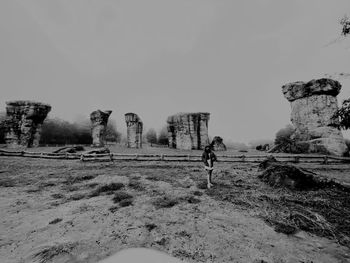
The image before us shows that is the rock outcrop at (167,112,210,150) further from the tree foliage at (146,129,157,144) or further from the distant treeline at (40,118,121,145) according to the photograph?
the distant treeline at (40,118,121,145)

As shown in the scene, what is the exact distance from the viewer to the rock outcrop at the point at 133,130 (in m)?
29.5

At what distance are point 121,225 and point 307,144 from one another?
967 inches

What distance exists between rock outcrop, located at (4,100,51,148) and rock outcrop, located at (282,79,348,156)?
34.6 meters

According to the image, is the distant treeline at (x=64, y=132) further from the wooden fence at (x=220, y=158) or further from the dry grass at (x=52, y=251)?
the dry grass at (x=52, y=251)

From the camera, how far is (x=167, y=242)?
4.09 metres

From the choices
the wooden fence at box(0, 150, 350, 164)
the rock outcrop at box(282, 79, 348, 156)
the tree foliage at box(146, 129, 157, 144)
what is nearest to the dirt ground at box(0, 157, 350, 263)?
the wooden fence at box(0, 150, 350, 164)

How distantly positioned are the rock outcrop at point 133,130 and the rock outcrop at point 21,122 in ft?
40.2

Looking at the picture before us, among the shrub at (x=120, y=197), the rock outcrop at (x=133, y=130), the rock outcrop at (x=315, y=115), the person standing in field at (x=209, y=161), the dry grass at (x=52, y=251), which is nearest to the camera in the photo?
the dry grass at (x=52, y=251)

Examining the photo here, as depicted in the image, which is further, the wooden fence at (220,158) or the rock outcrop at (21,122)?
the rock outcrop at (21,122)

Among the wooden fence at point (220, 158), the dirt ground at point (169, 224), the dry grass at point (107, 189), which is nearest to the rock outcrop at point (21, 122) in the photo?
the wooden fence at point (220, 158)

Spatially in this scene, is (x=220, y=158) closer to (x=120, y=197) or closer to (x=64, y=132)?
(x=120, y=197)

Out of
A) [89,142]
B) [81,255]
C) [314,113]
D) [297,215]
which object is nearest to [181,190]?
[297,215]

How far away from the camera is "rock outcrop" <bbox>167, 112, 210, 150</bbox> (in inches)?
1153

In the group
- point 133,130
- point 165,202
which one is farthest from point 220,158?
point 133,130
